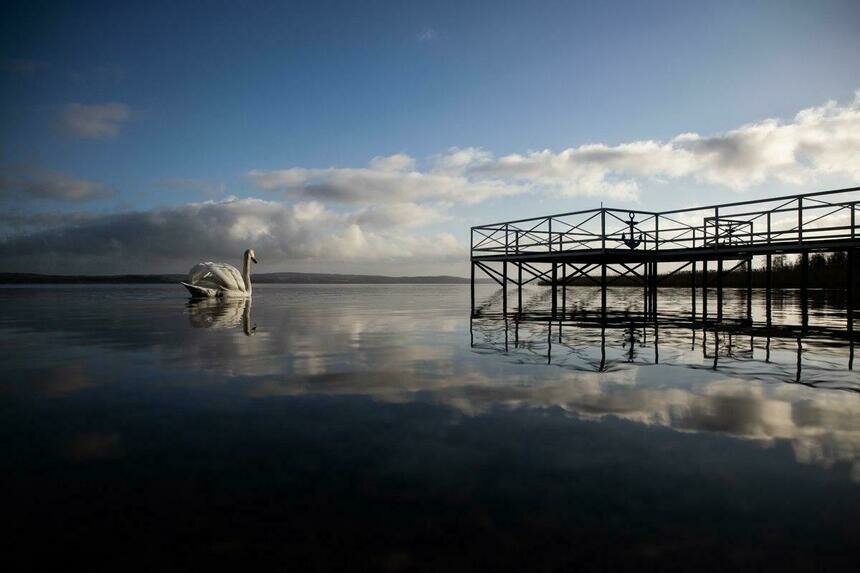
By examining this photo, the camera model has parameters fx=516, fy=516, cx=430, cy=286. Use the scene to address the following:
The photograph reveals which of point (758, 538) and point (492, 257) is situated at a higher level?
point (492, 257)

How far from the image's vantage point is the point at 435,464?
3.96 metres

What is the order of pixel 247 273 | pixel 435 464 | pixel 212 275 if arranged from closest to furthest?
1. pixel 435 464
2. pixel 212 275
3. pixel 247 273

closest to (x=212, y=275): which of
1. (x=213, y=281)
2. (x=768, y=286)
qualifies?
(x=213, y=281)

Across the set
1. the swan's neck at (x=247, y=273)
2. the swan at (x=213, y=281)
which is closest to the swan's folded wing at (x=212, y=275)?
the swan at (x=213, y=281)

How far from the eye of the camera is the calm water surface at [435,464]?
2.78 m

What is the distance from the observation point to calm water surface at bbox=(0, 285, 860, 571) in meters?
2.78

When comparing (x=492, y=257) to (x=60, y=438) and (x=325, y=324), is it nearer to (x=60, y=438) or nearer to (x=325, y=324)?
(x=325, y=324)

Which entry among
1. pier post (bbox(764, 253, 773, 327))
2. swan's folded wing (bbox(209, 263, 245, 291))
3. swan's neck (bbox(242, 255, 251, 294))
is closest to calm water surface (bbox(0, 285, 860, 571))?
pier post (bbox(764, 253, 773, 327))

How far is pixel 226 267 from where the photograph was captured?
106ft

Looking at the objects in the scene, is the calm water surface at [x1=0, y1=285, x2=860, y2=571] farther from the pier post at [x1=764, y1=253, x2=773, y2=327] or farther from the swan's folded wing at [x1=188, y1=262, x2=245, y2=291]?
the swan's folded wing at [x1=188, y1=262, x2=245, y2=291]

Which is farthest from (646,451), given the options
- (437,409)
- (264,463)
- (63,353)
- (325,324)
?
(325,324)

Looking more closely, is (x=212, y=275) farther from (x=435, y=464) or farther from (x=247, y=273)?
(x=435, y=464)

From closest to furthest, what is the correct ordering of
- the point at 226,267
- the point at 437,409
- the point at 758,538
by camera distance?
the point at 758,538 → the point at 437,409 → the point at 226,267

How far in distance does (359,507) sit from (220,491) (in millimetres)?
1011
